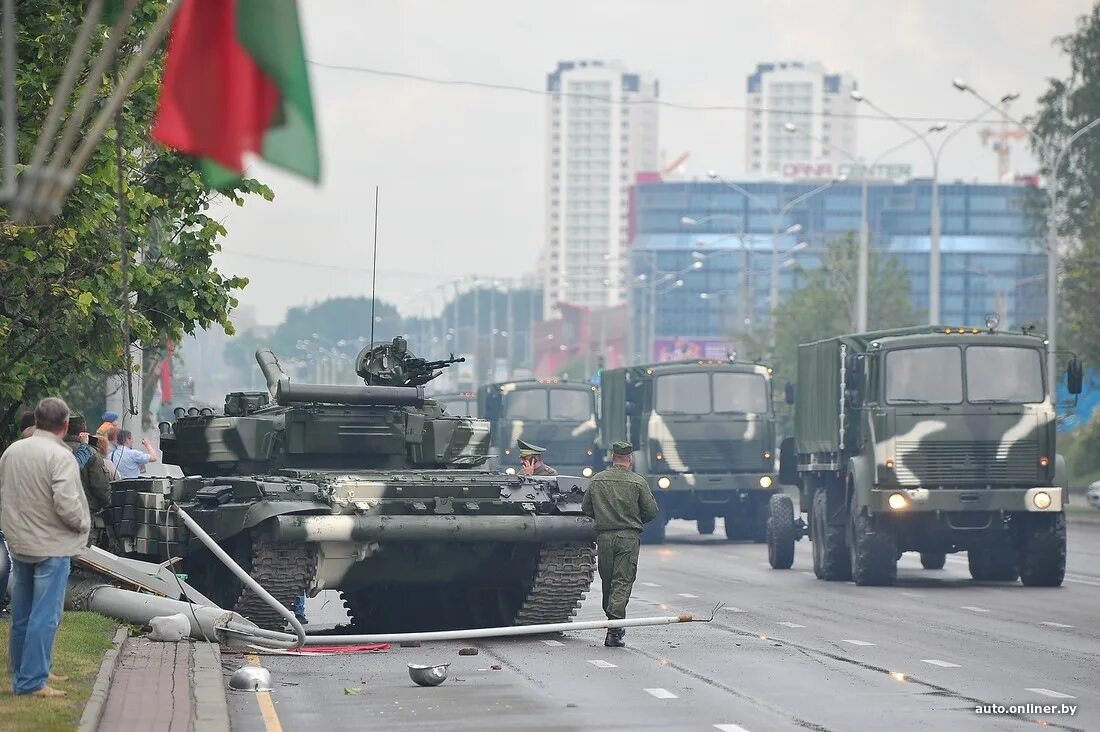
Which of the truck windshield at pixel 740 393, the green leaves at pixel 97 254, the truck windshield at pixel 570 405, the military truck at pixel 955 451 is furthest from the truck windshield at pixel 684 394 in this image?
the green leaves at pixel 97 254

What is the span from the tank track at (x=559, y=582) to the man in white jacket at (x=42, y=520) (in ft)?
20.9

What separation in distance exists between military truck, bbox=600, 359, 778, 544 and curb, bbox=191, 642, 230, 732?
20.5m

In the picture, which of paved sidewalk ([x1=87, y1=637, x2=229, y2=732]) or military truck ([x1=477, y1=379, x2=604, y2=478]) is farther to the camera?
military truck ([x1=477, y1=379, x2=604, y2=478])

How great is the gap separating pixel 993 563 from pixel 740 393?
1039 centimetres

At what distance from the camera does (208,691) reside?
12.9 m

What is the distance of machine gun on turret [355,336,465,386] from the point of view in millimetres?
20406

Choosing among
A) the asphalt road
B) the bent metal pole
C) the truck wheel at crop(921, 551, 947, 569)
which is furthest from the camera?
the truck wheel at crop(921, 551, 947, 569)

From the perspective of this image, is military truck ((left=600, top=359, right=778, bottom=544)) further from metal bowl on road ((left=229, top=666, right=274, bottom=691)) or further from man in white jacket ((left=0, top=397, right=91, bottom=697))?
man in white jacket ((left=0, top=397, right=91, bottom=697))

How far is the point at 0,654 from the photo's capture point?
13.9 metres

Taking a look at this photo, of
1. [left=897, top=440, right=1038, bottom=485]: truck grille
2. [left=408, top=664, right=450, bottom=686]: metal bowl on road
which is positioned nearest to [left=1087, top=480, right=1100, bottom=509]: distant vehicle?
[left=897, top=440, right=1038, bottom=485]: truck grille

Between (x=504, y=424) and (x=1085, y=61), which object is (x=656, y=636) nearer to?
(x=504, y=424)

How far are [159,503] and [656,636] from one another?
171 inches

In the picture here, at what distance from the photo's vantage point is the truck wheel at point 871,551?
81.8 feet

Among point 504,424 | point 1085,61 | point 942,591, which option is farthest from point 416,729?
point 1085,61
